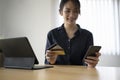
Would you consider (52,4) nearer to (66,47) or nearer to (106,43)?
(106,43)

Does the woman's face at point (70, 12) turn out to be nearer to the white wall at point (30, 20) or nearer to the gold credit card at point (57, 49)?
the gold credit card at point (57, 49)

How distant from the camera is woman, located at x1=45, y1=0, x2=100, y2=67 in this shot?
1716mm

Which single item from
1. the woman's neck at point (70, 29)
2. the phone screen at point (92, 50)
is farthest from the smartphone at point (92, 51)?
the woman's neck at point (70, 29)

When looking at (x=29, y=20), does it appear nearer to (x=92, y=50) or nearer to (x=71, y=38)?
(x=71, y=38)

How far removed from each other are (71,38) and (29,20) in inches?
69.8

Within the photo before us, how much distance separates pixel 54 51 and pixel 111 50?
7.25 feet

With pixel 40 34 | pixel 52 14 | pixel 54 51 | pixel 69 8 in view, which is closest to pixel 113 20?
pixel 52 14

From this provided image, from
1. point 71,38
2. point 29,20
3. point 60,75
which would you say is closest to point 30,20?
point 29,20

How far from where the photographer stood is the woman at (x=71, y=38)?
1716 mm

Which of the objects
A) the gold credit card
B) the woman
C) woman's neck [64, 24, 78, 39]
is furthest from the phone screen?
woman's neck [64, 24, 78, 39]

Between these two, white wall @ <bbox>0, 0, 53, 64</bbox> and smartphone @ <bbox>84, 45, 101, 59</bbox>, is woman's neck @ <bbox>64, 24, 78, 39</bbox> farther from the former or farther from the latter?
white wall @ <bbox>0, 0, 53, 64</bbox>

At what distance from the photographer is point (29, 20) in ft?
11.2

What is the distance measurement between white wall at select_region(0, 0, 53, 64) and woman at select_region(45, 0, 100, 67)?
1.53 meters

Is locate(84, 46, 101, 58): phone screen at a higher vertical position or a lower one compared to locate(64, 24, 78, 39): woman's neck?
lower
